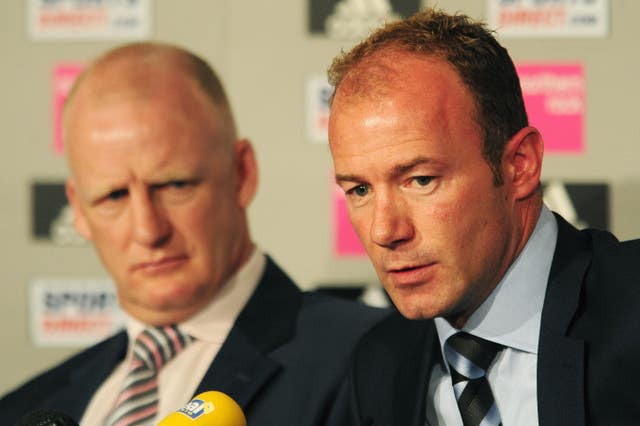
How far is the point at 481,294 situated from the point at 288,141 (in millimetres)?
1100

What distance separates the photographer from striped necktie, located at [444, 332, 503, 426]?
145 cm

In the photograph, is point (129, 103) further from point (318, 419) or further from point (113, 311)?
point (113, 311)

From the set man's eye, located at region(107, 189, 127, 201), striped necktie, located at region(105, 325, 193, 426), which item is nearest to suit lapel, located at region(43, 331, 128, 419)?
striped necktie, located at region(105, 325, 193, 426)

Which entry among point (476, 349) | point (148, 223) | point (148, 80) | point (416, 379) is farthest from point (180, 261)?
point (476, 349)

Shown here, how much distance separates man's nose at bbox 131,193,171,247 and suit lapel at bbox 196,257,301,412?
22 cm

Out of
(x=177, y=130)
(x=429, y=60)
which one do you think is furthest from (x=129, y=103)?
(x=429, y=60)

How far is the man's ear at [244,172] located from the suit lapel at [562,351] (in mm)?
752

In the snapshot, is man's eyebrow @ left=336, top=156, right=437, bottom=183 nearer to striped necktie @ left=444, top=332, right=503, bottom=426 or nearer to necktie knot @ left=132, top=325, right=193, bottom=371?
striped necktie @ left=444, top=332, right=503, bottom=426

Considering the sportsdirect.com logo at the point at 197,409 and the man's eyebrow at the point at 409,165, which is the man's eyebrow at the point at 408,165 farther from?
the sportsdirect.com logo at the point at 197,409

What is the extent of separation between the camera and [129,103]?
189 centimetres

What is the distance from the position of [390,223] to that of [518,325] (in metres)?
0.26

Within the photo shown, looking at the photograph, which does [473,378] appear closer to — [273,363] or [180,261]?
[273,363]

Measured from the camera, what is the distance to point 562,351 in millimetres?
1382

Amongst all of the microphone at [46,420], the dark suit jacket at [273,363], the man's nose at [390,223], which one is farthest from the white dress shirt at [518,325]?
the microphone at [46,420]
